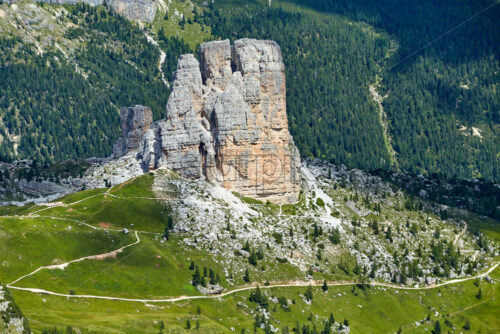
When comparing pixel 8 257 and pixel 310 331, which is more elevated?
pixel 8 257

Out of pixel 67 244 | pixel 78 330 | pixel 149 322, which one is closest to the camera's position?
pixel 78 330

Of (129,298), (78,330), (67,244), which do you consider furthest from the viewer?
(67,244)

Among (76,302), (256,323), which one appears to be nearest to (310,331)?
(256,323)

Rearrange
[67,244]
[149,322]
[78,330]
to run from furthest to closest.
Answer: [67,244]
[149,322]
[78,330]

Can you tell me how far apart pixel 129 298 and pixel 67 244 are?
2299 cm

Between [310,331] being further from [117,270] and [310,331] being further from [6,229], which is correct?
[6,229]

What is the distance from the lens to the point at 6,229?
196 meters

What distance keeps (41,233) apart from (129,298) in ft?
94.2

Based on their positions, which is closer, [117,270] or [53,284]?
[53,284]

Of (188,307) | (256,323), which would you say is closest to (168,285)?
(188,307)

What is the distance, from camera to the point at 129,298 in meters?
186

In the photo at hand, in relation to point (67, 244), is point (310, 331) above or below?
below

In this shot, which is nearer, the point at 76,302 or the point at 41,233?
the point at 76,302

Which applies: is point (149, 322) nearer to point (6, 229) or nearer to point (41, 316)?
point (41, 316)
